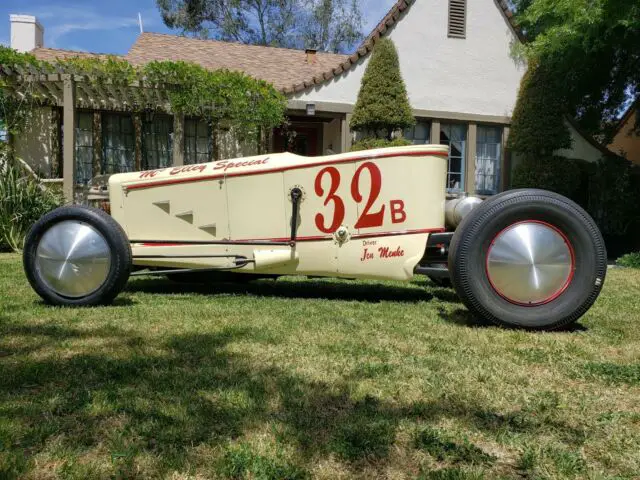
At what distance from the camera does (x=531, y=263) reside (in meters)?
3.61

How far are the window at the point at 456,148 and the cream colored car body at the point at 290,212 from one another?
863 centimetres

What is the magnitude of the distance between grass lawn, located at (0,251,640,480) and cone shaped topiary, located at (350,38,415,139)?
7.65 m

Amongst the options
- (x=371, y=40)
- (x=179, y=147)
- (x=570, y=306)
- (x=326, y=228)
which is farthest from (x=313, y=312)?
(x=371, y=40)

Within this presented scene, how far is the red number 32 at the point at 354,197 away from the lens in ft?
14.3

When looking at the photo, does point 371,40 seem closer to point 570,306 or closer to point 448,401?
point 570,306

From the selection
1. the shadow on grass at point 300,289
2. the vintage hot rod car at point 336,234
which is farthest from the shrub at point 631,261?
the vintage hot rod car at point 336,234

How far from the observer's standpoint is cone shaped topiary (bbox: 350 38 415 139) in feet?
36.2

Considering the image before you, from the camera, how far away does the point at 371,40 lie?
38.3 feet

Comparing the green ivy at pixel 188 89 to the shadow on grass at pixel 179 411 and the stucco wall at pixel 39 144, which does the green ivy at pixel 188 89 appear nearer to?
the stucco wall at pixel 39 144

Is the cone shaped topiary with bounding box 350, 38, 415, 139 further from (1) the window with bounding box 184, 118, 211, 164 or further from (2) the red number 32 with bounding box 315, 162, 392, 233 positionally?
(2) the red number 32 with bounding box 315, 162, 392, 233

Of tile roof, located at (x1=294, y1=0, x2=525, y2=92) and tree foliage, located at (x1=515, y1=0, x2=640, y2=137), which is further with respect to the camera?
tile roof, located at (x1=294, y1=0, x2=525, y2=92)

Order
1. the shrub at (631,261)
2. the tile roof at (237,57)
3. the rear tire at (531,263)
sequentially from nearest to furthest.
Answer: the rear tire at (531,263) < the shrub at (631,261) < the tile roof at (237,57)

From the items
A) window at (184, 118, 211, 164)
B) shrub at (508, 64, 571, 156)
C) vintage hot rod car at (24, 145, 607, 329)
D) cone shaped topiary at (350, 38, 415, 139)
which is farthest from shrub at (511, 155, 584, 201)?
vintage hot rod car at (24, 145, 607, 329)

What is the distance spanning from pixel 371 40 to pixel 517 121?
3.70 m
